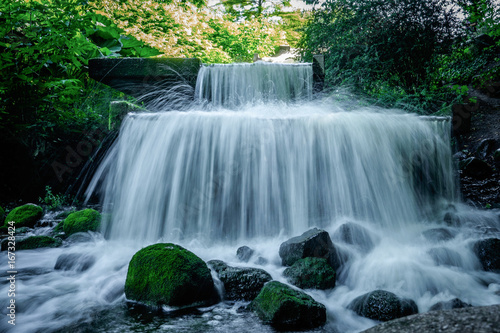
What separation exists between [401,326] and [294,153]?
313cm

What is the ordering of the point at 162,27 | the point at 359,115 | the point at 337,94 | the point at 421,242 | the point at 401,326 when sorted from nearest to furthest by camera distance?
the point at 401,326 < the point at 421,242 < the point at 359,115 < the point at 337,94 < the point at 162,27

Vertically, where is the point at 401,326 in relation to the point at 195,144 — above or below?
below

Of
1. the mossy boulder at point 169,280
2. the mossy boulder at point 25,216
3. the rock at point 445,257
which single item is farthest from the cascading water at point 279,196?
the mossy boulder at point 25,216

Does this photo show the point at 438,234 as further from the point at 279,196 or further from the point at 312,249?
the point at 279,196

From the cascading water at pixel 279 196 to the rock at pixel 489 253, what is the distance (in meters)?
0.09

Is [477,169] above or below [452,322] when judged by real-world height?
above

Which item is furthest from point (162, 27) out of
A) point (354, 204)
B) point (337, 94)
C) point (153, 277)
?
point (153, 277)

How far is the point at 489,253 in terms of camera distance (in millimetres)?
3199

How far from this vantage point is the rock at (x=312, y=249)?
3.11 m

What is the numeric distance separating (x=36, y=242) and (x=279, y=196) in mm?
3359

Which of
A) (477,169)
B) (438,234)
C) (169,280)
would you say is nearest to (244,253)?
(169,280)

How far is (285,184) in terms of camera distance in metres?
4.43

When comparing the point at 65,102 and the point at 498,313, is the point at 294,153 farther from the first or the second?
the point at 65,102

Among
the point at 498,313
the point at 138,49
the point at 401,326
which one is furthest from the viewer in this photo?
the point at 138,49
